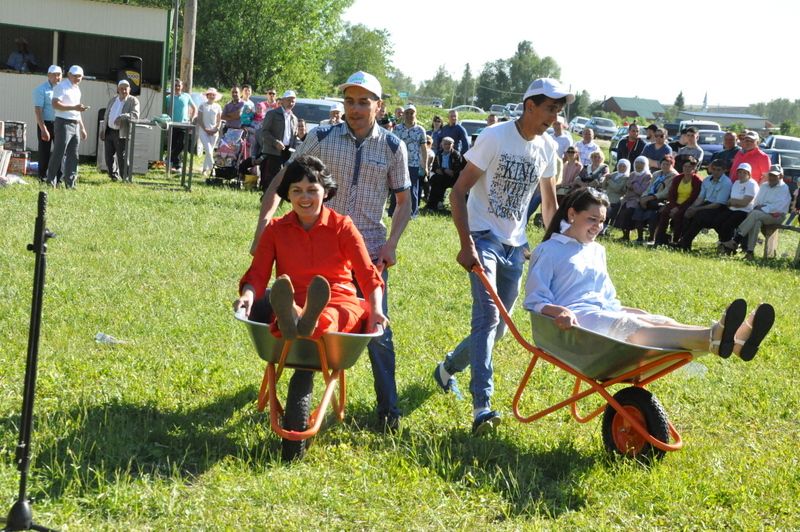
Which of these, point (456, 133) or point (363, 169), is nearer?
point (363, 169)

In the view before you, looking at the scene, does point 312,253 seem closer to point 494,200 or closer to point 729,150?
point 494,200

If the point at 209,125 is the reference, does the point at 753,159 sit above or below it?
above

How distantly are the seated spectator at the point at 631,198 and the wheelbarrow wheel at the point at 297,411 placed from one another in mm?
12495

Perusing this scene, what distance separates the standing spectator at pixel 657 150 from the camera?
1784 centimetres

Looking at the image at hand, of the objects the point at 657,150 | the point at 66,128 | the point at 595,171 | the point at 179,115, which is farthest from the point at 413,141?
the point at 179,115

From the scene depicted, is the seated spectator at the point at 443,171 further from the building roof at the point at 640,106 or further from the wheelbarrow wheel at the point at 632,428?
the building roof at the point at 640,106

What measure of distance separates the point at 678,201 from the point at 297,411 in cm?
1271

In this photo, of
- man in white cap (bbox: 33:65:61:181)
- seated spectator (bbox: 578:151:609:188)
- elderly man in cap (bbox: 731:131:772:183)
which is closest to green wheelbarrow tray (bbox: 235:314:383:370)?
man in white cap (bbox: 33:65:61:181)

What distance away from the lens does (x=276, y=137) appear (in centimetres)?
1644

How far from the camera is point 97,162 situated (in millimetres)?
19078

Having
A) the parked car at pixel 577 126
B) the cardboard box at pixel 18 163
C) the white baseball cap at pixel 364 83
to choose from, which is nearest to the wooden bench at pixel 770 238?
the white baseball cap at pixel 364 83

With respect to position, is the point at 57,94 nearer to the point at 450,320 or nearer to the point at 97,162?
the point at 97,162

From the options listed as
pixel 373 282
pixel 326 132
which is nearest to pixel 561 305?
pixel 373 282

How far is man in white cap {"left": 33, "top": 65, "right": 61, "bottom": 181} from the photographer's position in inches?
597
